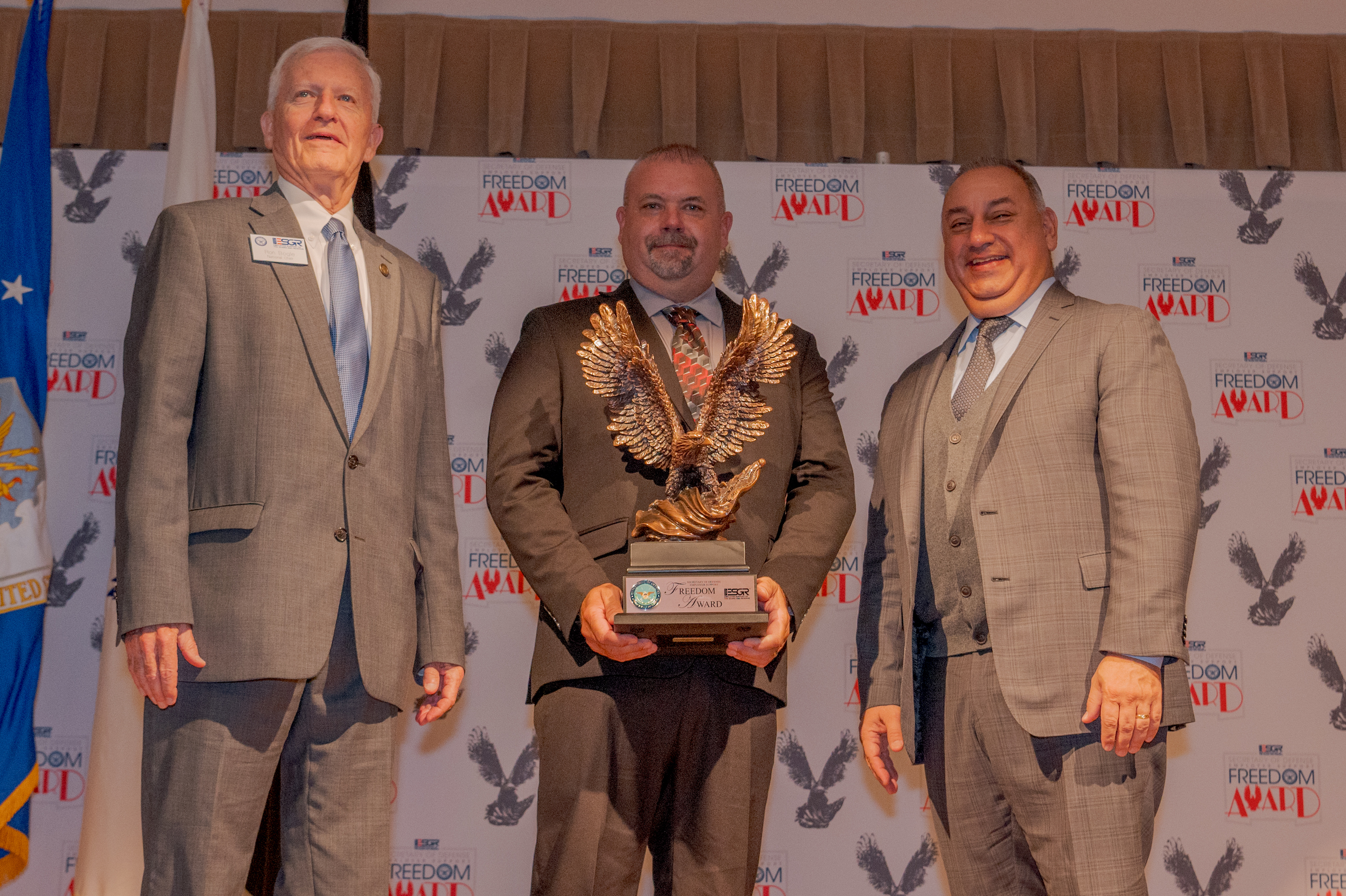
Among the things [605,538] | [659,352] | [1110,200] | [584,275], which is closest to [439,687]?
[605,538]

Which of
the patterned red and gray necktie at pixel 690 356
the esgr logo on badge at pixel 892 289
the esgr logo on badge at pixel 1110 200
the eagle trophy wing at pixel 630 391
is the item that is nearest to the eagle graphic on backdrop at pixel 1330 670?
the esgr logo on badge at pixel 1110 200

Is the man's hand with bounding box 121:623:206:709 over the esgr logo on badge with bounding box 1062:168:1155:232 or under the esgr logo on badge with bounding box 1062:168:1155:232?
under

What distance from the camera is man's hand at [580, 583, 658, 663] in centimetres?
222

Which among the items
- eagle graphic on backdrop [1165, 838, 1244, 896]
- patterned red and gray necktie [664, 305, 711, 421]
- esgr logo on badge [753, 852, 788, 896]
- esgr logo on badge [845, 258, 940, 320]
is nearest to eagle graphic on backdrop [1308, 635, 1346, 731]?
eagle graphic on backdrop [1165, 838, 1244, 896]

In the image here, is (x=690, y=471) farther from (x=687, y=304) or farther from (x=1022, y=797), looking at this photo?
(x=1022, y=797)

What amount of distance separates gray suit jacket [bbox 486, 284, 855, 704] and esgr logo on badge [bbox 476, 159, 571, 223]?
1.83 m

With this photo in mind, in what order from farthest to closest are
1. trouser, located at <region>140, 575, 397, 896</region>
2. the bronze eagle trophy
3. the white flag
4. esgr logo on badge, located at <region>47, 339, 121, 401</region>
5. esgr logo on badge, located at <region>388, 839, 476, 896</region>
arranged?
esgr logo on badge, located at <region>47, 339, 121, 401</region>
esgr logo on badge, located at <region>388, 839, 476, 896</region>
the white flag
the bronze eagle trophy
trouser, located at <region>140, 575, 397, 896</region>

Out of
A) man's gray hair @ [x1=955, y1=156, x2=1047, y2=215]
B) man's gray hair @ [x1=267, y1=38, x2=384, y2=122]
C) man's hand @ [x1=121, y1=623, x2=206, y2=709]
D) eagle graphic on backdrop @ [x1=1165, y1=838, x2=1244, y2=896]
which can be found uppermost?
man's gray hair @ [x1=267, y1=38, x2=384, y2=122]

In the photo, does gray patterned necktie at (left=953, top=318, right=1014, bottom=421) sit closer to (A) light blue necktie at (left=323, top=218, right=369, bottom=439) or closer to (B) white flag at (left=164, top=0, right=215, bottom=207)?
(A) light blue necktie at (left=323, top=218, right=369, bottom=439)

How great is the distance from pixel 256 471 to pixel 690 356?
3.17ft

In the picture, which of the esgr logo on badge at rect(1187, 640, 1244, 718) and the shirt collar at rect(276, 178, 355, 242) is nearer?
the shirt collar at rect(276, 178, 355, 242)

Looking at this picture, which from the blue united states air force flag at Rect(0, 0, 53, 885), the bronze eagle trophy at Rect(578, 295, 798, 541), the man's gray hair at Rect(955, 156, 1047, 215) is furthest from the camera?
the blue united states air force flag at Rect(0, 0, 53, 885)

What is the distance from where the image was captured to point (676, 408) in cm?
248

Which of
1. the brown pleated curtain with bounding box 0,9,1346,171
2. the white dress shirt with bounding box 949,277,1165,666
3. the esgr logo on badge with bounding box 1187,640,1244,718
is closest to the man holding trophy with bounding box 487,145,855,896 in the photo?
the white dress shirt with bounding box 949,277,1165,666
